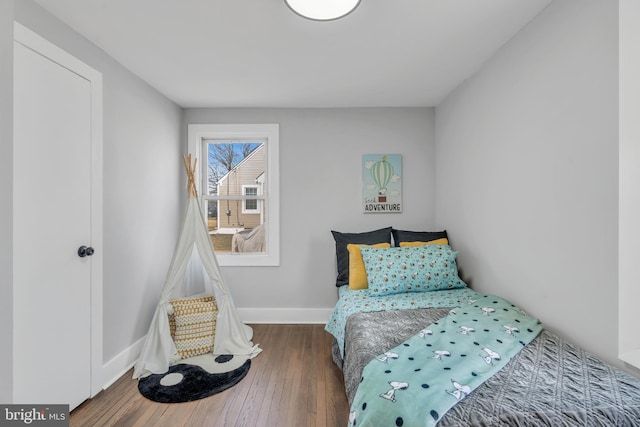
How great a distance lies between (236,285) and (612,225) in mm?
3177

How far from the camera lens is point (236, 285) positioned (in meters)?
3.44

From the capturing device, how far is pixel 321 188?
3.41 metres

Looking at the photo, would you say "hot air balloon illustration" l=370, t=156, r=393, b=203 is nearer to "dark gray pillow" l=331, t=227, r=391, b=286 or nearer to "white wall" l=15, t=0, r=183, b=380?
→ "dark gray pillow" l=331, t=227, r=391, b=286

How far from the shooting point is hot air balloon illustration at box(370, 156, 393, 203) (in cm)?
339

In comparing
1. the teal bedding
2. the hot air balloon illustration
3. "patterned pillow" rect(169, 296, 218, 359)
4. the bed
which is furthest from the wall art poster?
"patterned pillow" rect(169, 296, 218, 359)

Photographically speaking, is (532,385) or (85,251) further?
(85,251)

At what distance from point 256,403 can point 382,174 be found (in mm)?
2473

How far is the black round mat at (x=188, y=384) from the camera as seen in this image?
2.09 m

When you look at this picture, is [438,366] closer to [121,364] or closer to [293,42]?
[293,42]

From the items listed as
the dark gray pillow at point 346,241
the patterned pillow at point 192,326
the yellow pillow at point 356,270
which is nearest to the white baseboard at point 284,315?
the dark gray pillow at point 346,241

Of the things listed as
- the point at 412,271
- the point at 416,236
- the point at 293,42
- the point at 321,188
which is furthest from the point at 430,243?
the point at 293,42

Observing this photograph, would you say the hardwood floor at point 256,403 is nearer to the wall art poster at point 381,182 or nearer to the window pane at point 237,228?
the window pane at point 237,228
